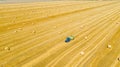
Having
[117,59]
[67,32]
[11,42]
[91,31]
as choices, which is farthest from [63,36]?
[117,59]

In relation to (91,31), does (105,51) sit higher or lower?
higher

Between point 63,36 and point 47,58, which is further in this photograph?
point 63,36

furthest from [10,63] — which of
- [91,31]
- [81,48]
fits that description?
[91,31]

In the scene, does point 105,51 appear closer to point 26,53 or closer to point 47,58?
point 47,58

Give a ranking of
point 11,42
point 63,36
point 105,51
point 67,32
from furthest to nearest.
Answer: point 67,32, point 63,36, point 11,42, point 105,51

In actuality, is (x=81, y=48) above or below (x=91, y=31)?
above

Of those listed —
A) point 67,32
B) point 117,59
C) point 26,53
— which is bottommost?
point 67,32

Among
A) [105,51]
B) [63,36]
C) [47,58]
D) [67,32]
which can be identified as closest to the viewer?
[47,58]

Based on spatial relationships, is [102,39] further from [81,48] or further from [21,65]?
[21,65]

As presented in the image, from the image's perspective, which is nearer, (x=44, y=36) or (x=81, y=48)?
(x=81, y=48)
